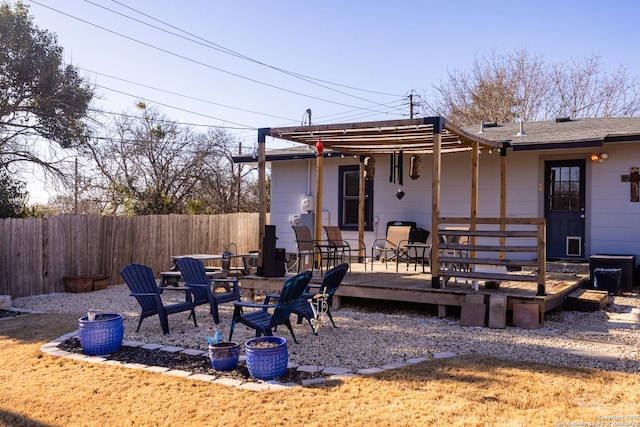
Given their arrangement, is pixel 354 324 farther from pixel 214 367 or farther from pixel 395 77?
pixel 395 77

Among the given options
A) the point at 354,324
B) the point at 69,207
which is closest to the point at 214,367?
the point at 354,324

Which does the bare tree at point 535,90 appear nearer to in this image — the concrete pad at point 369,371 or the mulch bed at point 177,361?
the concrete pad at point 369,371

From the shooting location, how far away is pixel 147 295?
6609 millimetres

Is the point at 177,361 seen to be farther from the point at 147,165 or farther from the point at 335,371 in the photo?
the point at 147,165

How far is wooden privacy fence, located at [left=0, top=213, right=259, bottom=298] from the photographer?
31.4 feet

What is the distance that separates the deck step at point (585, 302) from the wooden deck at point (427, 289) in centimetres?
9

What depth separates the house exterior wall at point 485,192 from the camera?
9.45 m

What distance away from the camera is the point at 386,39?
62.6 feet

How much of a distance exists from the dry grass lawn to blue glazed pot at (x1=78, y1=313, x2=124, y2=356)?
15.9 inches

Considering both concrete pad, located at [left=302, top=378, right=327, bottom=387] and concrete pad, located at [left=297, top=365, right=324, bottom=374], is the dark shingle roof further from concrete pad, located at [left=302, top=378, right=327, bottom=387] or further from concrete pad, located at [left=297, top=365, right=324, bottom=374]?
concrete pad, located at [left=302, top=378, right=327, bottom=387]

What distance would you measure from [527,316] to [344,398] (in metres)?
3.60

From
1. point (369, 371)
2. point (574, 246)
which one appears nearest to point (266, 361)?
point (369, 371)

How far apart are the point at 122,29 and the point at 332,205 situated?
9.15 meters

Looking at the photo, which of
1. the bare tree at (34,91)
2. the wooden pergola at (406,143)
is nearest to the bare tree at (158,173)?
the bare tree at (34,91)
